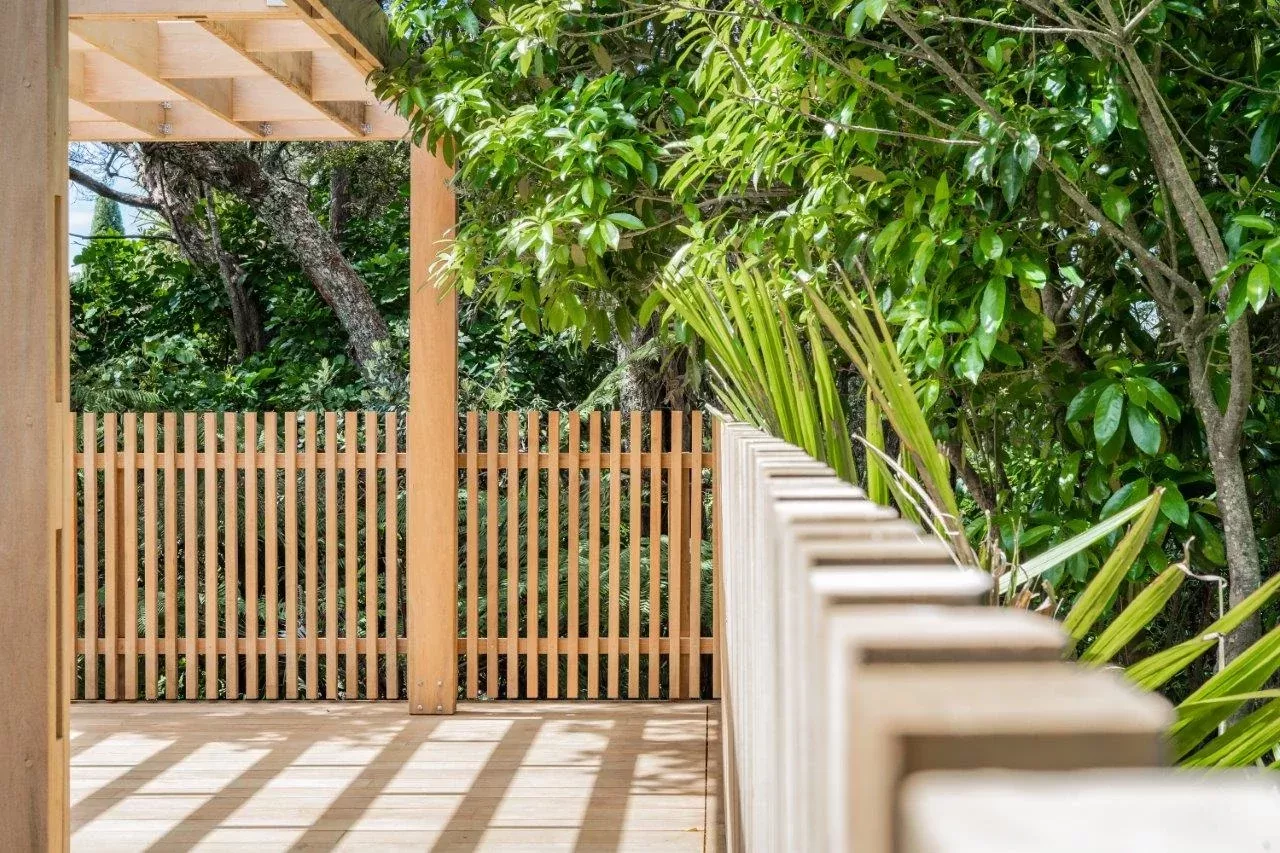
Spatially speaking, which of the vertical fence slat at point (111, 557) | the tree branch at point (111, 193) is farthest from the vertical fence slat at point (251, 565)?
the tree branch at point (111, 193)

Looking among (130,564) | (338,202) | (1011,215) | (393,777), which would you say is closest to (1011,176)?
(1011,215)

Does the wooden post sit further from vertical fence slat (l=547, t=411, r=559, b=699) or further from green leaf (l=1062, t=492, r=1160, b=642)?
vertical fence slat (l=547, t=411, r=559, b=699)

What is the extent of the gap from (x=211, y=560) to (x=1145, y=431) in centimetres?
421

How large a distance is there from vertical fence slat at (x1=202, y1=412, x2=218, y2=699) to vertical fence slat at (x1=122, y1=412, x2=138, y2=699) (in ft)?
1.07

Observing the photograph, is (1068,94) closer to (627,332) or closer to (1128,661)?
(1128,661)

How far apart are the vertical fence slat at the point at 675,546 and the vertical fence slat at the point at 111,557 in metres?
2.54

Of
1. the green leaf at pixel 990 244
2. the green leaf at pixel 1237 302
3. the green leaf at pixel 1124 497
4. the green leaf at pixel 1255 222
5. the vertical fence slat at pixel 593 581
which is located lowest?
the vertical fence slat at pixel 593 581

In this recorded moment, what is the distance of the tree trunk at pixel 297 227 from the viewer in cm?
860

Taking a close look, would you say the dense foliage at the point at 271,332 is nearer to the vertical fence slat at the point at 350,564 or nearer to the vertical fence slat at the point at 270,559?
the vertical fence slat at the point at 350,564

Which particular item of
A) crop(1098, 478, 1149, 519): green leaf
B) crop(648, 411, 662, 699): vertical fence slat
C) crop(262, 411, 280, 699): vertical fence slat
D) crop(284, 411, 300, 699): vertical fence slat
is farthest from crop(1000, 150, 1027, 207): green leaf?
crop(262, 411, 280, 699): vertical fence slat

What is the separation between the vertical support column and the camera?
4.94 meters

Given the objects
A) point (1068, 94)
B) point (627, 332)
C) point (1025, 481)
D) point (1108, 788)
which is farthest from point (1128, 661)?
point (1108, 788)

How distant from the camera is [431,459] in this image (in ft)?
16.5

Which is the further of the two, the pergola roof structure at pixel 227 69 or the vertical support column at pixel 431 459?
the vertical support column at pixel 431 459
